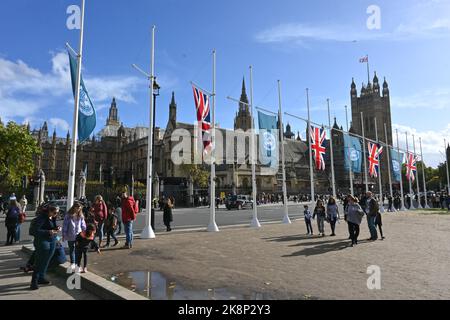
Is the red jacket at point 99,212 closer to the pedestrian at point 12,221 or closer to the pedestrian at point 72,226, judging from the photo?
the pedestrian at point 72,226

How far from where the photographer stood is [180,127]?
85.3 metres

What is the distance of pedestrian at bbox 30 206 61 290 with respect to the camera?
7.01 metres

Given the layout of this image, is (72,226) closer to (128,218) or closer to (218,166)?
(128,218)

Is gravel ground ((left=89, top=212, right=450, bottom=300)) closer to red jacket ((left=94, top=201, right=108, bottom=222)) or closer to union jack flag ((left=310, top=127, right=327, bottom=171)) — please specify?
red jacket ((left=94, top=201, right=108, bottom=222))

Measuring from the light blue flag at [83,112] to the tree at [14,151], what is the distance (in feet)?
131

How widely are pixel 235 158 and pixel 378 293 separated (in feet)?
267

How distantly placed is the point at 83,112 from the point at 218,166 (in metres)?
69.8

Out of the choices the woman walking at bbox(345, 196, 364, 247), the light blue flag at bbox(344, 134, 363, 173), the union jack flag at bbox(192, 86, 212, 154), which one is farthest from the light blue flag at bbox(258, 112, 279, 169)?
the light blue flag at bbox(344, 134, 363, 173)

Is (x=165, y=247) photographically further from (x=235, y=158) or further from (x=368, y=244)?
(x=235, y=158)

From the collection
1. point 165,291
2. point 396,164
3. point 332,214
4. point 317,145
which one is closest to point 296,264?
point 165,291

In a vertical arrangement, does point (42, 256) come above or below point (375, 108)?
below

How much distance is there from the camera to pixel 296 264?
29.1 ft
